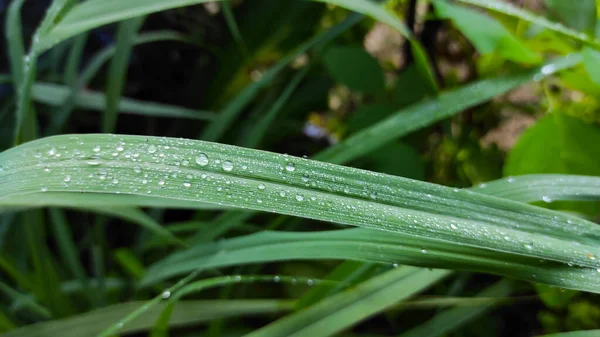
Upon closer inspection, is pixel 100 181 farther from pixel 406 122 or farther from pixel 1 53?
pixel 1 53

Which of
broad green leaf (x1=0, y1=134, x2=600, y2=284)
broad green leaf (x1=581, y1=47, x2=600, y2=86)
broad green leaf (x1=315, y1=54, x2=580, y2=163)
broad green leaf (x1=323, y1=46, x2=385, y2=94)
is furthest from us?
broad green leaf (x1=323, y1=46, x2=385, y2=94)

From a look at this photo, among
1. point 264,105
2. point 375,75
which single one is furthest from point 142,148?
point 264,105

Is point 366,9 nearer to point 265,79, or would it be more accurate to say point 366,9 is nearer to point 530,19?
point 530,19

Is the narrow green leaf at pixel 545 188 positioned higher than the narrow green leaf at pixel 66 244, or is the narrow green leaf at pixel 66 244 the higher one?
the narrow green leaf at pixel 66 244

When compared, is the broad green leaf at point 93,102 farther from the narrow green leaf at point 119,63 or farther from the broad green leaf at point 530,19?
the broad green leaf at point 530,19

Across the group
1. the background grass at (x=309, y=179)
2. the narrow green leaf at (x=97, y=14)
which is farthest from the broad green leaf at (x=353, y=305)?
the narrow green leaf at (x=97, y=14)

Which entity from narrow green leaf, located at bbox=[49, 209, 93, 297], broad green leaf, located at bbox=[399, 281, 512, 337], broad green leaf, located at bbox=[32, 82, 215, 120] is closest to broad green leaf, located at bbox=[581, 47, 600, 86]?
broad green leaf, located at bbox=[399, 281, 512, 337]

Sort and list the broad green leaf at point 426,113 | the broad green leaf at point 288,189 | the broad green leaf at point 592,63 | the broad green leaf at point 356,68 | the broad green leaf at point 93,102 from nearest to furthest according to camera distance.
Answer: the broad green leaf at point 288,189, the broad green leaf at point 592,63, the broad green leaf at point 426,113, the broad green leaf at point 356,68, the broad green leaf at point 93,102

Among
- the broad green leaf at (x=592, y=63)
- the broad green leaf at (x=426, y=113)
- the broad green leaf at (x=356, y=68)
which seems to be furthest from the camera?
the broad green leaf at (x=356, y=68)

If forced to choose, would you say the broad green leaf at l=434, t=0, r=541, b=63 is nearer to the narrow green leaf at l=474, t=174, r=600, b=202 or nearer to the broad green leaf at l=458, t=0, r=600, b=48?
the broad green leaf at l=458, t=0, r=600, b=48
